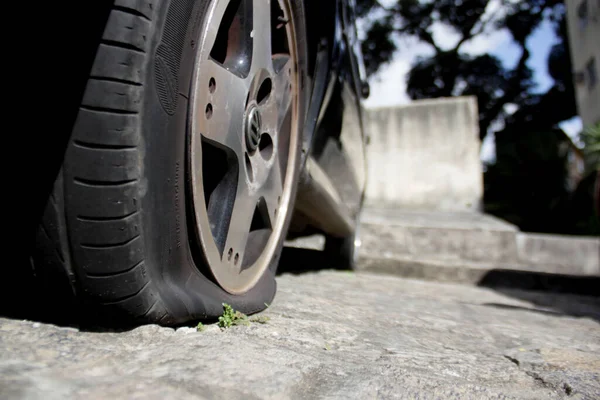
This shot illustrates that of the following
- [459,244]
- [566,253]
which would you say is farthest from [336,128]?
[566,253]

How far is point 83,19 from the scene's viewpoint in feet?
2.93

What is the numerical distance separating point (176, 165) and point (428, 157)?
627cm

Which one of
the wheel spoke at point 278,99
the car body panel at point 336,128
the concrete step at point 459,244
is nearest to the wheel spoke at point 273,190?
the wheel spoke at point 278,99

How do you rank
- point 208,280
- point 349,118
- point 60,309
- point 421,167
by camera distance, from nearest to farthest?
point 60,309, point 208,280, point 349,118, point 421,167

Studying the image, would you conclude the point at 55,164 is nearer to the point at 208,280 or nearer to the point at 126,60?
the point at 126,60

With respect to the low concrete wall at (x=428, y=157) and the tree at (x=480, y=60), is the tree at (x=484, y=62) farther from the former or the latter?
the low concrete wall at (x=428, y=157)

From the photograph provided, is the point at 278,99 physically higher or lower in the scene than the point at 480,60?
lower

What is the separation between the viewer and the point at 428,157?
6961 mm

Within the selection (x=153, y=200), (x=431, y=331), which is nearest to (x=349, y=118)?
(x=431, y=331)

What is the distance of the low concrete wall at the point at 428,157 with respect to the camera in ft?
22.2

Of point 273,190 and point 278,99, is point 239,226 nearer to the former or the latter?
point 273,190

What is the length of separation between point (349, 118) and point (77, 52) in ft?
6.58

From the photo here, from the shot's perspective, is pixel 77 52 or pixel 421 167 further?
pixel 421 167

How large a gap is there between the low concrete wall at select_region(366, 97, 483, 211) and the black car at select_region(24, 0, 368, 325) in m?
5.37
